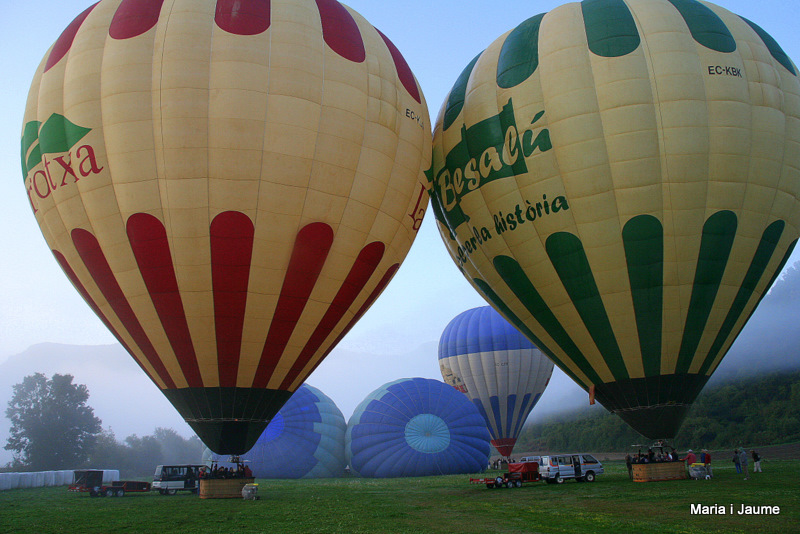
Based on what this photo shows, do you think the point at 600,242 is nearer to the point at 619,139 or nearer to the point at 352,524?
the point at 619,139

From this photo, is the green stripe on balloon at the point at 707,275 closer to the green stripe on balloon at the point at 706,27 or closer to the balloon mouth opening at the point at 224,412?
the green stripe on balloon at the point at 706,27

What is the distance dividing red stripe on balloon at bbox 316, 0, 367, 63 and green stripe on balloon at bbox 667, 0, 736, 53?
612 centimetres

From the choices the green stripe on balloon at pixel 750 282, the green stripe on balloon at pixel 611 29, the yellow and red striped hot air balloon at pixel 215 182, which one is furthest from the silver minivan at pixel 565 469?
the green stripe on balloon at pixel 611 29

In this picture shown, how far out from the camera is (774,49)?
11.9 metres

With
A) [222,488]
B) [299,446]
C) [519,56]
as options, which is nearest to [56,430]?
[299,446]

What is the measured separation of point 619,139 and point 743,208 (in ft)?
8.26

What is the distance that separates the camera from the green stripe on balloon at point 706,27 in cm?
1122

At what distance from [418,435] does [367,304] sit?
33.0ft

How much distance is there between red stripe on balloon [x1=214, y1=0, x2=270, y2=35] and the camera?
990 centimetres

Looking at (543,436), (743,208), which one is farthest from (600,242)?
(543,436)

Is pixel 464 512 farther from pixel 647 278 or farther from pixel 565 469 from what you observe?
pixel 565 469

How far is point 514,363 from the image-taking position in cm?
2364

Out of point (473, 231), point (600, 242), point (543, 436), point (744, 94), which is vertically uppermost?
point (744, 94)

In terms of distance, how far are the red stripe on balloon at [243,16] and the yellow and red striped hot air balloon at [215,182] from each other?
28mm
